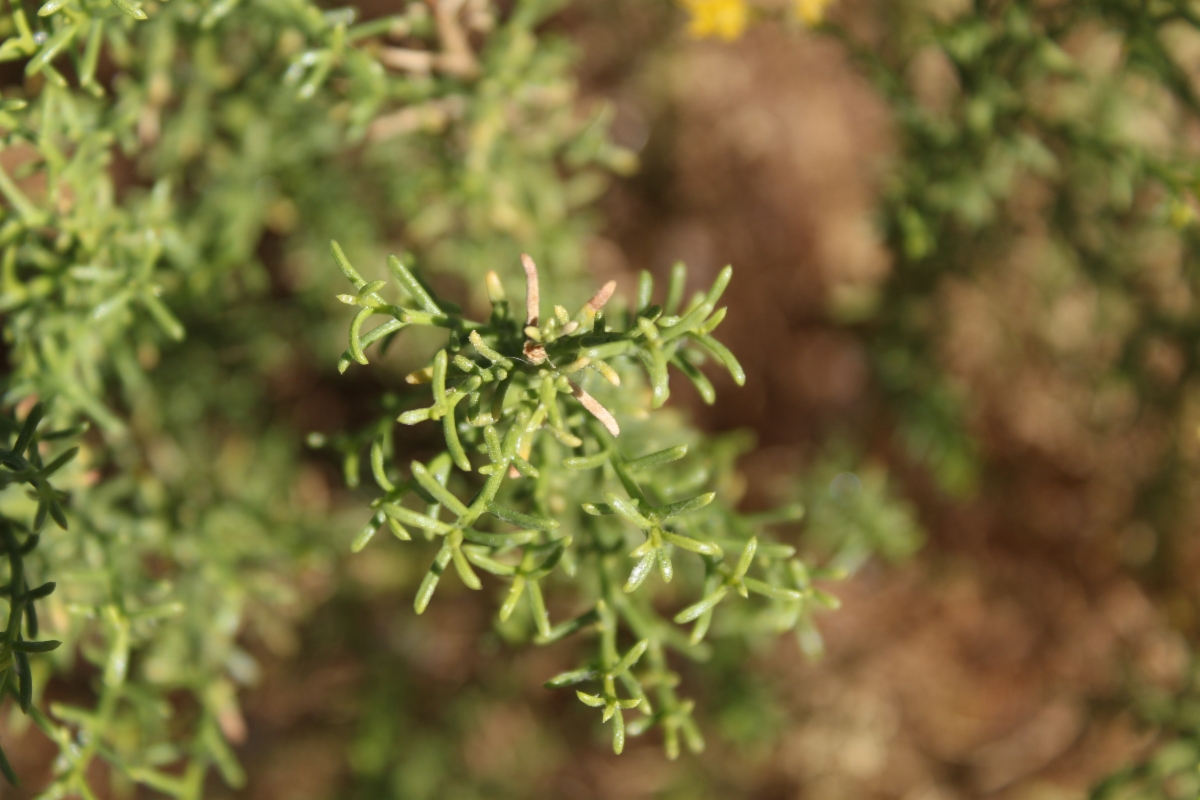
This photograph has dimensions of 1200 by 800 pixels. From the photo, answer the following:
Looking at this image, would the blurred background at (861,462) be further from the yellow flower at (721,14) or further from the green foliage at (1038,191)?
the yellow flower at (721,14)

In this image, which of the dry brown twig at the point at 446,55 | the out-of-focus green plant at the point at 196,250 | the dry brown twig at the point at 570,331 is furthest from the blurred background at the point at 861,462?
the dry brown twig at the point at 570,331

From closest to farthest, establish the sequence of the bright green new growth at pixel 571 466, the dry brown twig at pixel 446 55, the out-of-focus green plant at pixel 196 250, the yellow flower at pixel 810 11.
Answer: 1. the bright green new growth at pixel 571 466
2. the out-of-focus green plant at pixel 196 250
3. the yellow flower at pixel 810 11
4. the dry brown twig at pixel 446 55

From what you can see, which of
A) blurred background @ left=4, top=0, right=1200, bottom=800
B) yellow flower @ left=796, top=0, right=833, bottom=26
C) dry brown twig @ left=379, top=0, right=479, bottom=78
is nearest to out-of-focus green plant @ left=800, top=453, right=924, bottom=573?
blurred background @ left=4, top=0, right=1200, bottom=800

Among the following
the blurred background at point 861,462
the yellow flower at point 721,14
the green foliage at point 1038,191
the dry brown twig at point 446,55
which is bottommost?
the blurred background at point 861,462

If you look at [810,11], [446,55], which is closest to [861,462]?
[810,11]

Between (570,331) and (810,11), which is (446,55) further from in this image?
(570,331)

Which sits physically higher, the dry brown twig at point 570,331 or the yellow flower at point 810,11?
the yellow flower at point 810,11

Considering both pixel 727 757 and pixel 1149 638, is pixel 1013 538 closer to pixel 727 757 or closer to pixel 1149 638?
pixel 1149 638
